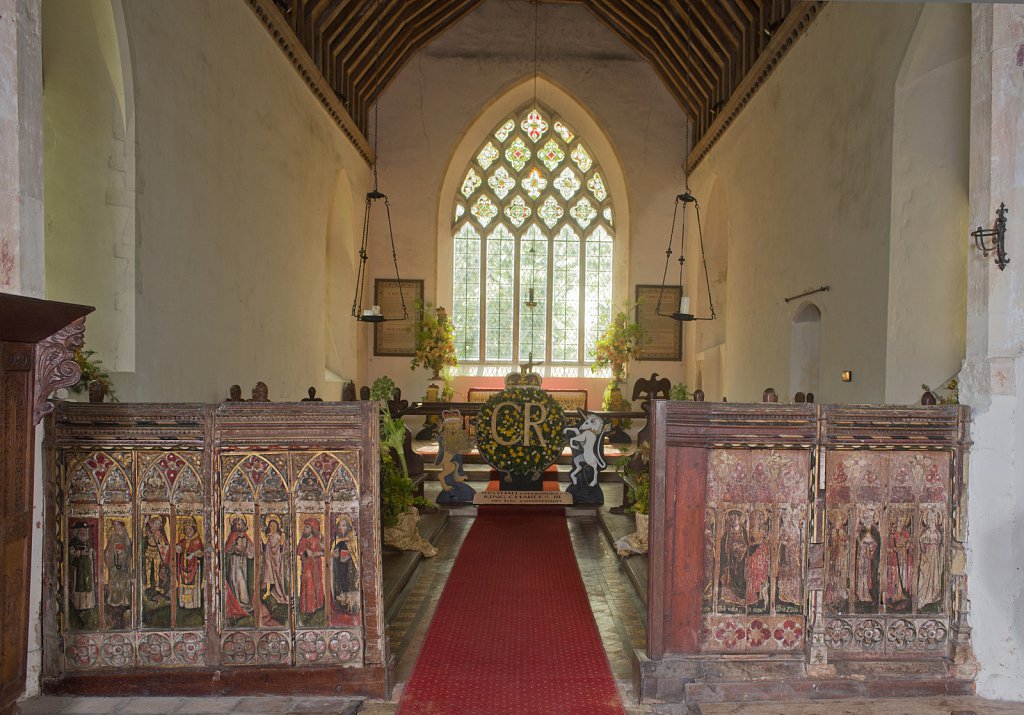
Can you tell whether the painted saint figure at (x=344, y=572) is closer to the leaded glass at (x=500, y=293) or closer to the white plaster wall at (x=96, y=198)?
the white plaster wall at (x=96, y=198)

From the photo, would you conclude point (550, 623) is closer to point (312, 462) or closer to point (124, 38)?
point (312, 462)

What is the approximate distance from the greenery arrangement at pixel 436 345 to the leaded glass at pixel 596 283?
2630 millimetres

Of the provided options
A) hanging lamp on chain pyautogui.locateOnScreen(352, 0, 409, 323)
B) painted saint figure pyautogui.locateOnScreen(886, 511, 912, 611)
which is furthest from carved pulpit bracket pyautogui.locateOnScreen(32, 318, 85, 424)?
hanging lamp on chain pyautogui.locateOnScreen(352, 0, 409, 323)

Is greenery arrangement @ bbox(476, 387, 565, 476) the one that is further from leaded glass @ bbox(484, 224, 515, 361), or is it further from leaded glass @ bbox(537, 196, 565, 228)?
leaded glass @ bbox(537, 196, 565, 228)

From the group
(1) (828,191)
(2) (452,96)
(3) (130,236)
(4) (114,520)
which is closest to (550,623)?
(4) (114,520)

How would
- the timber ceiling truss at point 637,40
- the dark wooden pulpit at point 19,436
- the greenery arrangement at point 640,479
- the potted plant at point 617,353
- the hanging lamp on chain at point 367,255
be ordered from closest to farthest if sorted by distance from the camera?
the dark wooden pulpit at point 19,436
the greenery arrangement at point 640,479
the timber ceiling truss at point 637,40
the potted plant at point 617,353
the hanging lamp on chain at point 367,255

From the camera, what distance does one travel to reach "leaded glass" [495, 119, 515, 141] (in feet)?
44.8

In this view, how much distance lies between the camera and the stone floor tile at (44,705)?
284cm

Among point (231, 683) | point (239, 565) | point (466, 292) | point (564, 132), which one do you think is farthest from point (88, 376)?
point (564, 132)

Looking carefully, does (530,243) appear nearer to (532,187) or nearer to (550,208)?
(550,208)

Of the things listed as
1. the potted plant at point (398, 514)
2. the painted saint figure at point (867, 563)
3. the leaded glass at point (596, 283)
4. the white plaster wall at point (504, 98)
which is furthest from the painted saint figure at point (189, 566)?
the leaded glass at point (596, 283)

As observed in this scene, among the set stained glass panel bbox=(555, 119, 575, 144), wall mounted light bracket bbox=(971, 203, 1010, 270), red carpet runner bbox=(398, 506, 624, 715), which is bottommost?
red carpet runner bbox=(398, 506, 624, 715)

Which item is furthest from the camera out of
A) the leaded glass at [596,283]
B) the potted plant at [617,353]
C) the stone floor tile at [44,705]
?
the leaded glass at [596,283]

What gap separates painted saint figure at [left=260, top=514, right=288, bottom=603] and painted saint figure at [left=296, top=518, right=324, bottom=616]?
7cm
